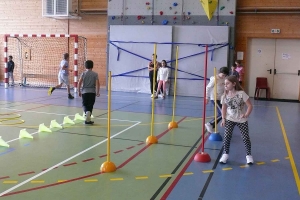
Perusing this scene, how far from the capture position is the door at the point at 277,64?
1501 cm

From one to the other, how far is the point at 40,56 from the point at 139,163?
14.7 metres

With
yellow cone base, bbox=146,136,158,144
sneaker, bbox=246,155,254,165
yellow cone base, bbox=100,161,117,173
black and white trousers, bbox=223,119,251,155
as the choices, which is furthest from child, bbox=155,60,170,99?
yellow cone base, bbox=100,161,117,173

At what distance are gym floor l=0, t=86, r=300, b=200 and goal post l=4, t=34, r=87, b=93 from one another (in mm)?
9240

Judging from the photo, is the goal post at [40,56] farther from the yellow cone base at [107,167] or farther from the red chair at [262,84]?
the yellow cone base at [107,167]

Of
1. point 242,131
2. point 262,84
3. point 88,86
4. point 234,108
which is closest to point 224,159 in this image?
point 242,131

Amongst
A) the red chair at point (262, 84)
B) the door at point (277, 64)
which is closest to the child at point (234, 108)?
the red chair at point (262, 84)

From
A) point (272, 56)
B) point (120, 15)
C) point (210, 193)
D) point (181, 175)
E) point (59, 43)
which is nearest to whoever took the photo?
point (210, 193)

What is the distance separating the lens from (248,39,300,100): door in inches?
591

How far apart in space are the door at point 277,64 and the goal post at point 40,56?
8.27 meters

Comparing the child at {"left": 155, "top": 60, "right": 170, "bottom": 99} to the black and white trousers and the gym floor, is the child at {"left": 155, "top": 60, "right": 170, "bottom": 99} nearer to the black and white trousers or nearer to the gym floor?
the gym floor

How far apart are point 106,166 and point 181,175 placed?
104 centimetres

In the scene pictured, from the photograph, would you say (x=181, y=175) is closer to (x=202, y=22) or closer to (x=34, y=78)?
(x=202, y=22)

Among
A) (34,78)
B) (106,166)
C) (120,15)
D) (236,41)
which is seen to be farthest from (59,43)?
(106,166)

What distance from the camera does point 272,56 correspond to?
15.2m
